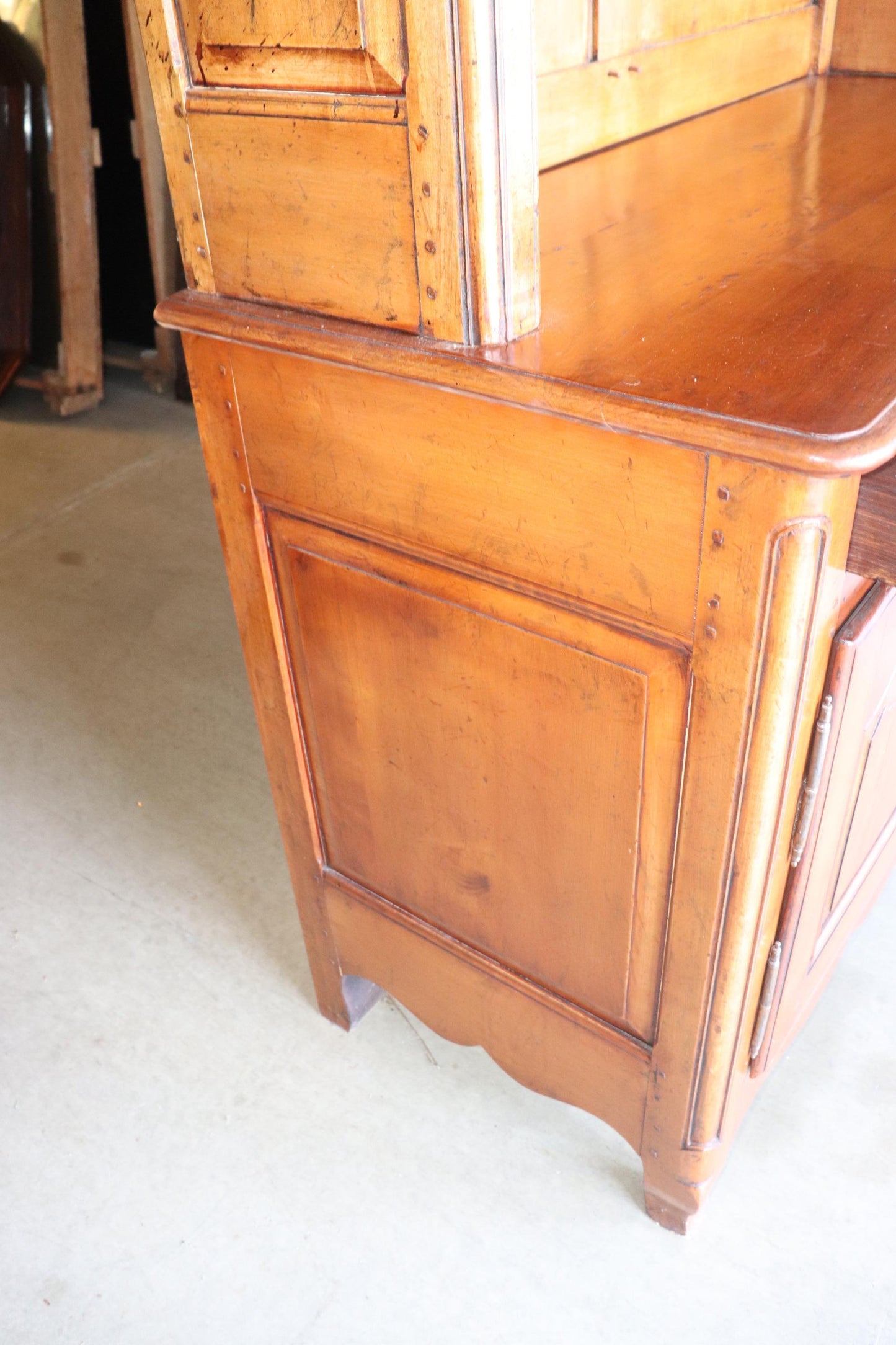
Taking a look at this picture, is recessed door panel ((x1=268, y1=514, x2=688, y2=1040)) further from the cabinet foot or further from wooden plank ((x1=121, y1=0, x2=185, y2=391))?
wooden plank ((x1=121, y1=0, x2=185, y2=391))

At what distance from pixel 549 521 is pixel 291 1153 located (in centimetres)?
117

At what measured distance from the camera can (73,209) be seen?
3.80 m

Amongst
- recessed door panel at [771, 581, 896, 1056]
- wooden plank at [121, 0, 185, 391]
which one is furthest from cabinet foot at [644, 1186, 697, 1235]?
wooden plank at [121, 0, 185, 391]

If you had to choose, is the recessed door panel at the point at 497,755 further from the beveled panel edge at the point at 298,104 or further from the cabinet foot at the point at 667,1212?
the beveled panel edge at the point at 298,104

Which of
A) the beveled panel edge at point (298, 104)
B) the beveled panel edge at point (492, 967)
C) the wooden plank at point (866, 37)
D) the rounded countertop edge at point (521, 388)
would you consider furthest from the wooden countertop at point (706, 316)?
the beveled panel edge at point (492, 967)

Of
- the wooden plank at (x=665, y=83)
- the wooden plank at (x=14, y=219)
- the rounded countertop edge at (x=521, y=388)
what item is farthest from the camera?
the wooden plank at (x=14, y=219)

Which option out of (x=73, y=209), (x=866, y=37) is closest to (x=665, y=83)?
(x=866, y=37)

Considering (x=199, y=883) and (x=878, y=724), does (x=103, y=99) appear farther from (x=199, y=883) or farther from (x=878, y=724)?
(x=878, y=724)

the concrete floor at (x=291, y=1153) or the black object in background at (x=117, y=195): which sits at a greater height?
the black object in background at (x=117, y=195)

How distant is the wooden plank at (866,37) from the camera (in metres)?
2.19

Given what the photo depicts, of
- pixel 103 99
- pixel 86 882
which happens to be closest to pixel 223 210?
pixel 86 882

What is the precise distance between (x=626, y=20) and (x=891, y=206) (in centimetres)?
62

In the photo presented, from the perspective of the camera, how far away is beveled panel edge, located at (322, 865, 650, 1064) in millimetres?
1410

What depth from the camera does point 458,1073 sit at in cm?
182
